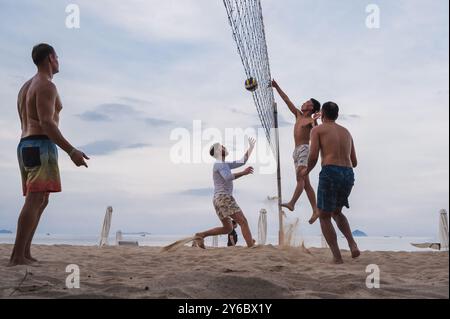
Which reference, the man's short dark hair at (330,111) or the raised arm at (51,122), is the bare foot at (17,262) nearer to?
the raised arm at (51,122)

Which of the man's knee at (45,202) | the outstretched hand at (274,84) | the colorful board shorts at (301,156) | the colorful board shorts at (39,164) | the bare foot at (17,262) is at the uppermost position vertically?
the outstretched hand at (274,84)

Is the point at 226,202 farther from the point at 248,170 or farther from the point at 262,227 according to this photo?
the point at 262,227

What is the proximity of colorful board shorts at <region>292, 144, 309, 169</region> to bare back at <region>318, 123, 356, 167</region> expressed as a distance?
1616 millimetres

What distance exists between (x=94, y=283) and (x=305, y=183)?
3864mm

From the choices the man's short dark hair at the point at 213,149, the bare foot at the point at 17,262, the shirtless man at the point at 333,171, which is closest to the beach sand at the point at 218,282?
the bare foot at the point at 17,262

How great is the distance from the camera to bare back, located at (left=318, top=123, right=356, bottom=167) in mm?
4211

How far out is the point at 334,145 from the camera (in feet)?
13.8

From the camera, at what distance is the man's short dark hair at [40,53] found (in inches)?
150

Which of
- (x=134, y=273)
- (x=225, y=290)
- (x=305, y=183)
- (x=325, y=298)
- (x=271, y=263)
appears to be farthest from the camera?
(x=305, y=183)
